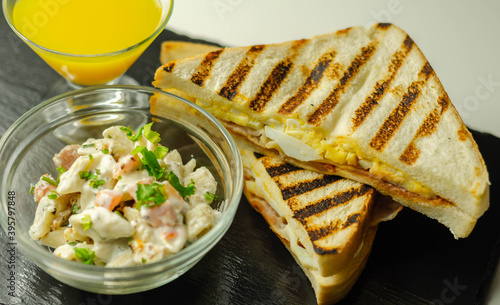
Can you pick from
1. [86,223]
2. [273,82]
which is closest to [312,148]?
[273,82]

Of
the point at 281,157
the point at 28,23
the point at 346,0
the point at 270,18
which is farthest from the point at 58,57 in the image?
the point at 346,0

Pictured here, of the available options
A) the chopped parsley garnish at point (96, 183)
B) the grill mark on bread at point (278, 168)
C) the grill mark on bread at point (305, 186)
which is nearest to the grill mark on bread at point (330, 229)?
the grill mark on bread at point (305, 186)

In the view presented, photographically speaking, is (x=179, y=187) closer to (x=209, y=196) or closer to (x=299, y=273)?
(x=209, y=196)

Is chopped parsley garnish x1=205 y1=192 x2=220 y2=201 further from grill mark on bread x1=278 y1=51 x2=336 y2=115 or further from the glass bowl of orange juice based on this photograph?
the glass bowl of orange juice

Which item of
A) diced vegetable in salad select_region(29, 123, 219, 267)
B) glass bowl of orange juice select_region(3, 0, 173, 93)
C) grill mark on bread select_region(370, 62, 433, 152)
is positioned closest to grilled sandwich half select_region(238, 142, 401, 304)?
grill mark on bread select_region(370, 62, 433, 152)

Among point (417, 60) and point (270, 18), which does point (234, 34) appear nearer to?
point (270, 18)

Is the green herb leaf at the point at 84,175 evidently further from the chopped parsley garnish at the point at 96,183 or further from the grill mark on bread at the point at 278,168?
the grill mark on bread at the point at 278,168
